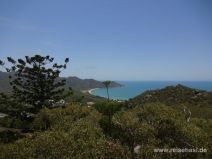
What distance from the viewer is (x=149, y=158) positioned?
16.2 meters

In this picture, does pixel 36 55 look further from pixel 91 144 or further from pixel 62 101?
pixel 91 144

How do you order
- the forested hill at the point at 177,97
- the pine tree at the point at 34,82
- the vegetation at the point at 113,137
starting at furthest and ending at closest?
the forested hill at the point at 177,97 → the pine tree at the point at 34,82 → the vegetation at the point at 113,137

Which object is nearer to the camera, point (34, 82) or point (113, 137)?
point (113, 137)

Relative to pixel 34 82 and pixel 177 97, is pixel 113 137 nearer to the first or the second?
pixel 34 82

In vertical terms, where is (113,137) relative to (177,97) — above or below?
above

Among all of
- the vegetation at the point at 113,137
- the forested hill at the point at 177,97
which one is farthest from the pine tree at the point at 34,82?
the forested hill at the point at 177,97

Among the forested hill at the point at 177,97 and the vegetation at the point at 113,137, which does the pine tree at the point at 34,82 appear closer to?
the vegetation at the point at 113,137

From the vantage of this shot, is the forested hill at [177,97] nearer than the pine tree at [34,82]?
No

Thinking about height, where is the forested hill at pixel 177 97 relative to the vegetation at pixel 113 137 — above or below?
below

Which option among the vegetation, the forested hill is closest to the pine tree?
the vegetation

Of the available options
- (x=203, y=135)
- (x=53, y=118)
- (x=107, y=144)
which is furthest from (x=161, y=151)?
(x=53, y=118)

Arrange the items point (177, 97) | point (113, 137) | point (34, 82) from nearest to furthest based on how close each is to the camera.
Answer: point (113, 137) → point (34, 82) → point (177, 97)

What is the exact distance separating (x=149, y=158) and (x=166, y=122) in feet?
23.4

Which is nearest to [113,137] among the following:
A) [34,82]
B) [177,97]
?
[34,82]
